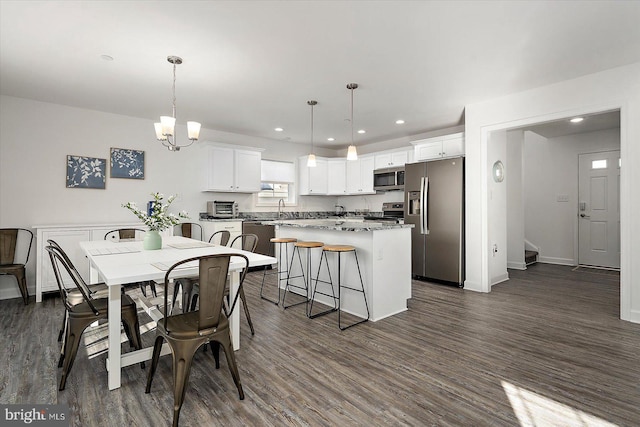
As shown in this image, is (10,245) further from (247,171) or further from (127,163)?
(247,171)

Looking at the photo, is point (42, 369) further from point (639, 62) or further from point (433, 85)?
point (639, 62)

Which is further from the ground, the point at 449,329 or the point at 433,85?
the point at 433,85

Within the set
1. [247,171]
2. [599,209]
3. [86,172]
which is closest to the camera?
[86,172]

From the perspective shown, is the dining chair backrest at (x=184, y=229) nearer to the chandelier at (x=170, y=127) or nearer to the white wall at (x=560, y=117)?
the chandelier at (x=170, y=127)

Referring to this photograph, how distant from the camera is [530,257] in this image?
6.51 m

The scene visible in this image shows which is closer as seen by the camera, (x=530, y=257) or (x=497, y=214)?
(x=497, y=214)

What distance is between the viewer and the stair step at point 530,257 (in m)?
6.42

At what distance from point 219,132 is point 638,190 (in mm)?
5816

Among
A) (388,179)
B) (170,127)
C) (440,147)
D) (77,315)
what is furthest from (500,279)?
(77,315)

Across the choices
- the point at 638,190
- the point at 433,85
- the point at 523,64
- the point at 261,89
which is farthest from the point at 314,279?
the point at 638,190

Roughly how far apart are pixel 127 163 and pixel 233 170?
5.38ft

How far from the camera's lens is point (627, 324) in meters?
3.19

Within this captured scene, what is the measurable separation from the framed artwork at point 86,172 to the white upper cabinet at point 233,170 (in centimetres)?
152

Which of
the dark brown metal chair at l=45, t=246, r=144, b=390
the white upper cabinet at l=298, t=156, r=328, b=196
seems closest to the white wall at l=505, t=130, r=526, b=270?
the white upper cabinet at l=298, t=156, r=328, b=196
